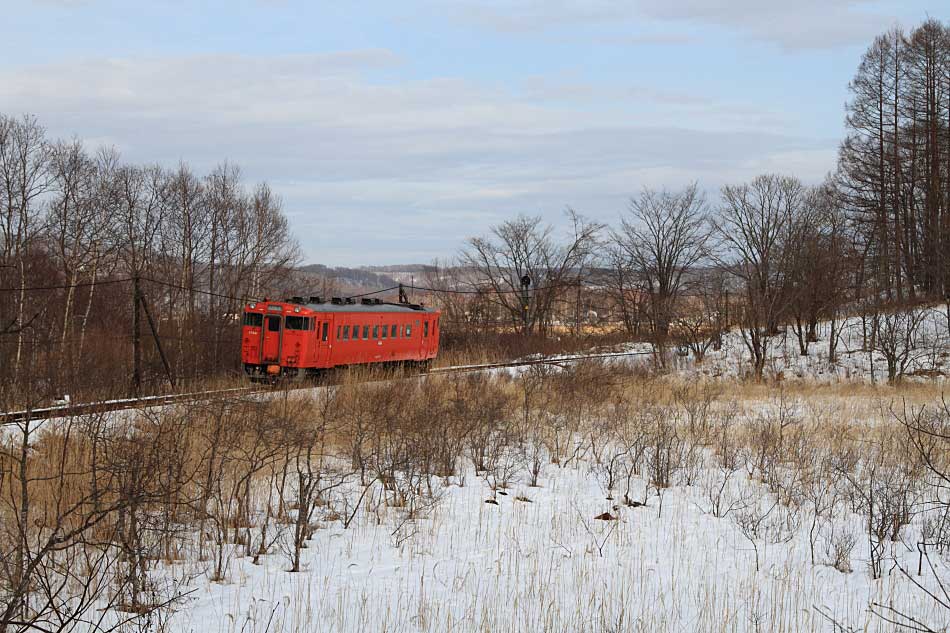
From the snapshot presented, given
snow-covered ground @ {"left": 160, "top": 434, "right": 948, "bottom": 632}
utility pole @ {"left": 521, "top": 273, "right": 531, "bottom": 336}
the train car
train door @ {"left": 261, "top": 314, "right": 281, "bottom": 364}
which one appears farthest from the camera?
utility pole @ {"left": 521, "top": 273, "right": 531, "bottom": 336}

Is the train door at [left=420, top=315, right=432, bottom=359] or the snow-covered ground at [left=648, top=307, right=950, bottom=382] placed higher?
the train door at [left=420, top=315, right=432, bottom=359]

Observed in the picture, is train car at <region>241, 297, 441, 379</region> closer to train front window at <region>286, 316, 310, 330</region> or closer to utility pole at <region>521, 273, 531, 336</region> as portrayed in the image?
train front window at <region>286, 316, 310, 330</region>

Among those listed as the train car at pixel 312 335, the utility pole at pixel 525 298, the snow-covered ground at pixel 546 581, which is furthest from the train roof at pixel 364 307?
the utility pole at pixel 525 298

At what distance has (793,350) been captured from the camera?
109ft

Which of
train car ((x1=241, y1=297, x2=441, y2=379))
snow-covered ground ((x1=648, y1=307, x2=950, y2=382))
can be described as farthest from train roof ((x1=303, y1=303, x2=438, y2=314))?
snow-covered ground ((x1=648, y1=307, x2=950, y2=382))

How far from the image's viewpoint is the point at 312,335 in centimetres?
2358

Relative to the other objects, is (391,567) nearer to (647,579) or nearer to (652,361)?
(647,579)

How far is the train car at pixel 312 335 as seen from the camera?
23.4m

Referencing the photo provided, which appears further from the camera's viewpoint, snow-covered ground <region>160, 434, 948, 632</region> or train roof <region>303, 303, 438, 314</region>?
train roof <region>303, 303, 438, 314</region>

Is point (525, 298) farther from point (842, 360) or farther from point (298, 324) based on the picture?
point (298, 324)

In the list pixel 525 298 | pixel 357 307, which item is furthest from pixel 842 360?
pixel 525 298

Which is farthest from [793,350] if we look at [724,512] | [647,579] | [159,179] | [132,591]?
[159,179]

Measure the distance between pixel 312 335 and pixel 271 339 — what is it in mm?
1316

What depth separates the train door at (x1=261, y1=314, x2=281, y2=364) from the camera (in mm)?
23625
